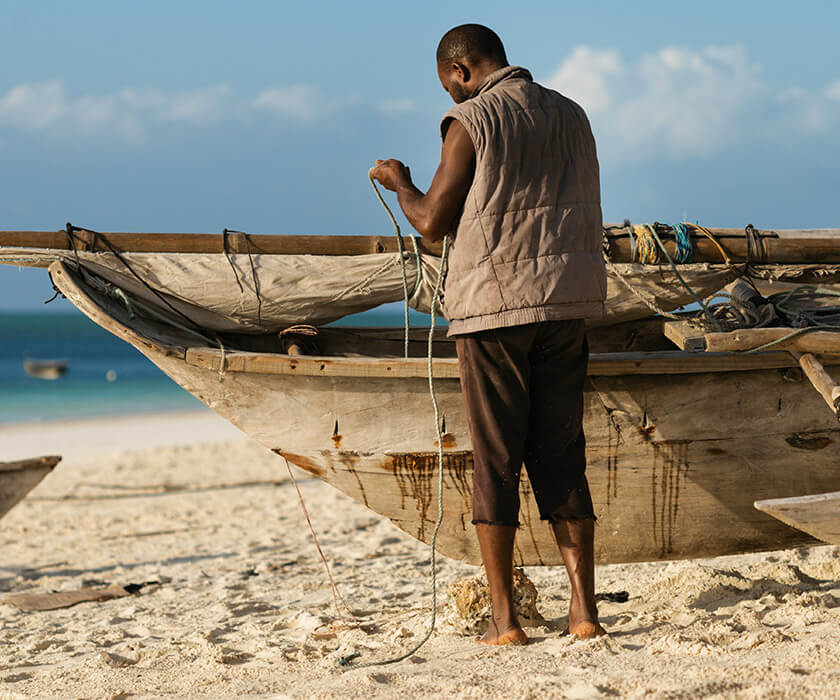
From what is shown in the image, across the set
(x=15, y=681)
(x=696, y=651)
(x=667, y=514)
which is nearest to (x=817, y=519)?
(x=696, y=651)

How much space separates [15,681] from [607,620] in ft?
7.73

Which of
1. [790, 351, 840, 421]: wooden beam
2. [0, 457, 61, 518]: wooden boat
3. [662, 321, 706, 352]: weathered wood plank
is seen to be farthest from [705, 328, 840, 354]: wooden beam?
[0, 457, 61, 518]: wooden boat

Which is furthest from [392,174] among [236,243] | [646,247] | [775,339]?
[775,339]

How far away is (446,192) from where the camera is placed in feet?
9.78

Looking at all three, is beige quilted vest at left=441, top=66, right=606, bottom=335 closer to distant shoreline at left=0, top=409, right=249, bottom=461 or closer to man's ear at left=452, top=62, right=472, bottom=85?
man's ear at left=452, top=62, right=472, bottom=85

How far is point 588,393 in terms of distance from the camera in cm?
363

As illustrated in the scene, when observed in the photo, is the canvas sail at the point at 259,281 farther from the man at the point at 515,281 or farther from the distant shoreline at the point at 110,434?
the distant shoreline at the point at 110,434

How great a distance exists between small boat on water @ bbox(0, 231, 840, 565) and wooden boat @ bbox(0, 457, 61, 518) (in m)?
2.15

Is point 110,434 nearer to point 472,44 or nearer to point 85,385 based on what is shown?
point 85,385

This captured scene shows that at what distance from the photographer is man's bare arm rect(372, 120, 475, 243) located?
2965mm

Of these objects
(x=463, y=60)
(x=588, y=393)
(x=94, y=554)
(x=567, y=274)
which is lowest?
(x=94, y=554)

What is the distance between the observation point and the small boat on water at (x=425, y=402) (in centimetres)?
363

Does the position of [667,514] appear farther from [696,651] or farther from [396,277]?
[396,277]

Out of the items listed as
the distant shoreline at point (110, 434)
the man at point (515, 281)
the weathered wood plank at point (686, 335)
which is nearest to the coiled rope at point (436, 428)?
the man at point (515, 281)
